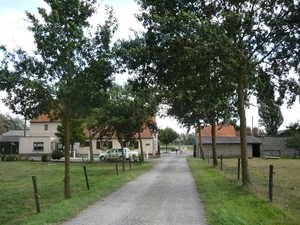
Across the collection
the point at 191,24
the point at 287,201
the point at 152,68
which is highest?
the point at 191,24

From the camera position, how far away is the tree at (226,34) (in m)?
12.2

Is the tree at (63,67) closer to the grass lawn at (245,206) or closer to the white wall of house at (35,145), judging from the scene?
the grass lawn at (245,206)

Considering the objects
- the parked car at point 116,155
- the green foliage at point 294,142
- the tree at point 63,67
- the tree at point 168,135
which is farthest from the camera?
the tree at point 168,135

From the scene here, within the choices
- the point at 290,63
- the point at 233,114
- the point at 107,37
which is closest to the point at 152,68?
the point at 107,37

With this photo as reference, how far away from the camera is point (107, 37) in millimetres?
12227

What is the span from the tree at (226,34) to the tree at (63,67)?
2.31 m

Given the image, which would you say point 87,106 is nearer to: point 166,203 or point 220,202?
point 166,203

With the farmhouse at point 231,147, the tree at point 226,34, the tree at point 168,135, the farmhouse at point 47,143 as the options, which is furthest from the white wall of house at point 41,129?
the tree at point 226,34

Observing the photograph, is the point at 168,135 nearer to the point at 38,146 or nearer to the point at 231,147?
the point at 231,147

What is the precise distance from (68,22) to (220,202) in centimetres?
784

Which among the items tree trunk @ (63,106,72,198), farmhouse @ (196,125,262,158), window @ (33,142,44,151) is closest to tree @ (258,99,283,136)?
farmhouse @ (196,125,262,158)

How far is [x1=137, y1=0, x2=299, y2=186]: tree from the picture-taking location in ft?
40.1

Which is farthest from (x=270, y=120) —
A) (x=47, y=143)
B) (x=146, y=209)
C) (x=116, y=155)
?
(x=146, y=209)

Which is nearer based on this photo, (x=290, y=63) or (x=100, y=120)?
(x=290, y=63)
